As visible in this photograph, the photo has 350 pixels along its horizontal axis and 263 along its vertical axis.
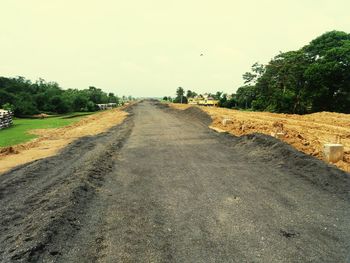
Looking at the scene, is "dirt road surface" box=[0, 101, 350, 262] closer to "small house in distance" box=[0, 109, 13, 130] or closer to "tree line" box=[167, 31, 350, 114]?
"small house in distance" box=[0, 109, 13, 130]

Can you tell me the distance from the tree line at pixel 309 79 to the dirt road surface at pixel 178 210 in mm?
32115

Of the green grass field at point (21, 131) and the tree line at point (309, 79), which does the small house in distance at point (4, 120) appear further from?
the tree line at point (309, 79)

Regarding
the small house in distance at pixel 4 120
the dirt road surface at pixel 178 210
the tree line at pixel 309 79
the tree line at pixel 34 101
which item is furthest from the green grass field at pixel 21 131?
the tree line at pixel 309 79

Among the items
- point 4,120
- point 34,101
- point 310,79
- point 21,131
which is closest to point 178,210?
point 21,131

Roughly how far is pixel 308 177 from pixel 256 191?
7.32ft

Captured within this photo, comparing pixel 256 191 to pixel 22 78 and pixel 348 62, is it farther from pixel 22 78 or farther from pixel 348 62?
pixel 22 78

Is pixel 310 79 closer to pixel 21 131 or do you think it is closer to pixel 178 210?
pixel 21 131

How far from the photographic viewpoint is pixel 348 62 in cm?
3797

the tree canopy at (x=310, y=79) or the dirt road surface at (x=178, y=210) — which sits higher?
the tree canopy at (x=310, y=79)

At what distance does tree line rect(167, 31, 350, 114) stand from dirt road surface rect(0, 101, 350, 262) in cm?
3211

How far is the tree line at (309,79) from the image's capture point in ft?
128

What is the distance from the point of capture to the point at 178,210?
6961 millimetres

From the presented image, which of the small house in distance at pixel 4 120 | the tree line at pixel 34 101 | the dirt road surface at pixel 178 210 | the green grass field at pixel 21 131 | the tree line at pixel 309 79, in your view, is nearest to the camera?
the dirt road surface at pixel 178 210

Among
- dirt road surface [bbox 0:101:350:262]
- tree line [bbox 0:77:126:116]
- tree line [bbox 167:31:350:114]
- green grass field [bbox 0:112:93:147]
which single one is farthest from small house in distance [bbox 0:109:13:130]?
tree line [bbox 167:31:350:114]
